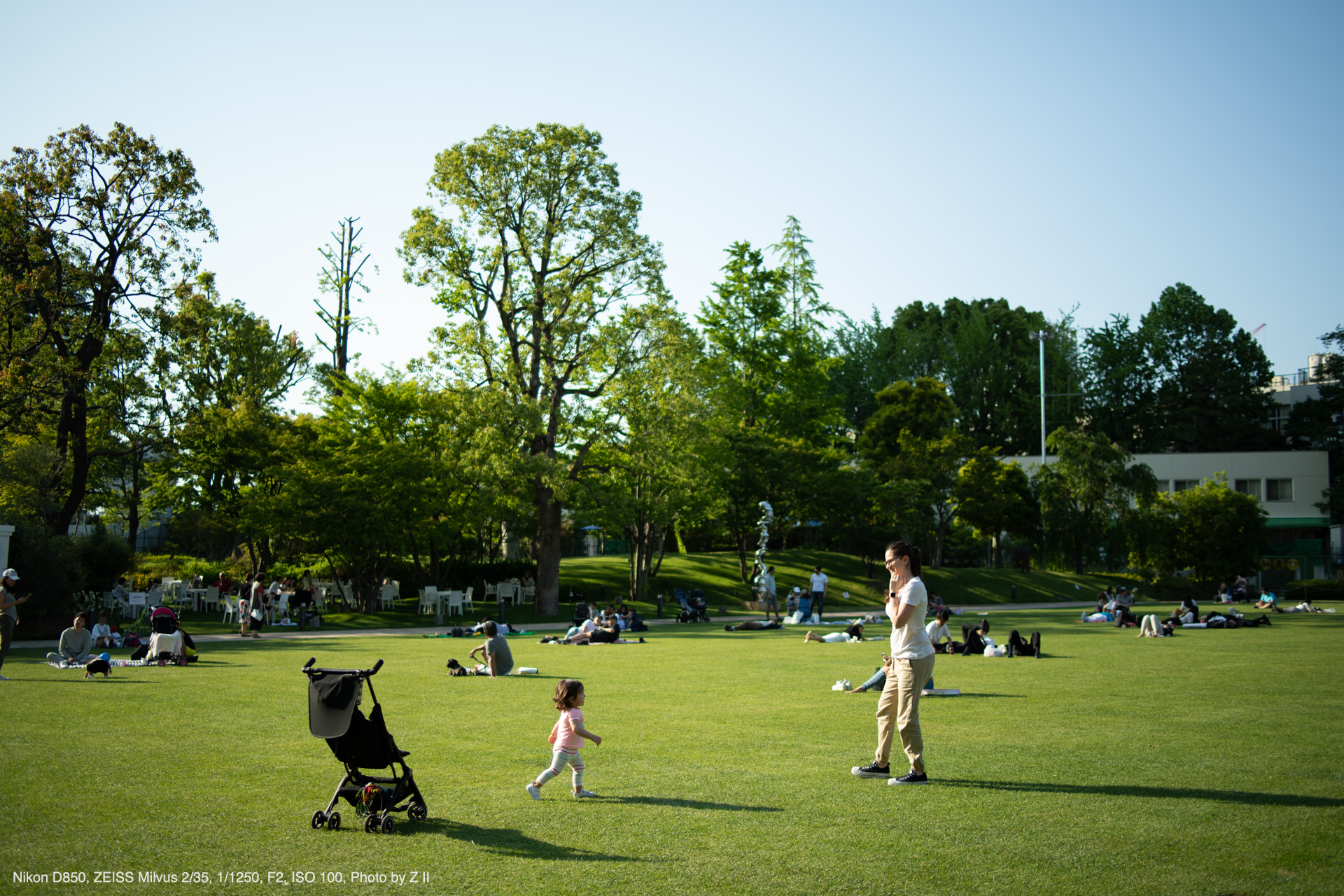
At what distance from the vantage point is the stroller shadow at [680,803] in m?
6.55

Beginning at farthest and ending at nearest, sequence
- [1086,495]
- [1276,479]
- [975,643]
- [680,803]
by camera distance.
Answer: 1. [1276,479]
2. [1086,495]
3. [975,643]
4. [680,803]

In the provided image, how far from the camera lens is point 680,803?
6.71 meters

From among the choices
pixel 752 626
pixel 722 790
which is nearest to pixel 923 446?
pixel 752 626

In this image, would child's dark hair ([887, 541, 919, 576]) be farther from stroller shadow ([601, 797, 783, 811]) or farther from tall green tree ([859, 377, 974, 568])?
tall green tree ([859, 377, 974, 568])

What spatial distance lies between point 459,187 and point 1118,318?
61.9 meters

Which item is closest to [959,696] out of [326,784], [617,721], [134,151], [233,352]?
[617,721]

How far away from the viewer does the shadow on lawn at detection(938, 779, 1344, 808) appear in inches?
261

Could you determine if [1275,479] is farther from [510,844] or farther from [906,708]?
[510,844]

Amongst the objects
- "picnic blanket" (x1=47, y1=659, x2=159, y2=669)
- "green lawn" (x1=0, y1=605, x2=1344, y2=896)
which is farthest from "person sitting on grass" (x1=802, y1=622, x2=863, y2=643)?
"picnic blanket" (x1=47, y1=659, x2=159, y2=669)

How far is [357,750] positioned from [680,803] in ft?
6.95

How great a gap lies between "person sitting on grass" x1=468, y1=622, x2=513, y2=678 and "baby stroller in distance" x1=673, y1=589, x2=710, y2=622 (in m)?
16.4

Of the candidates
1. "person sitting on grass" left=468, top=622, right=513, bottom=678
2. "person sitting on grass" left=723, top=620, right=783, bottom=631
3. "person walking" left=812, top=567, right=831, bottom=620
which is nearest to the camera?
"person sitting on grass" left=468, top=622, right=513, bottom=678

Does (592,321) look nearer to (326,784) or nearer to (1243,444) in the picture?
(326,784)

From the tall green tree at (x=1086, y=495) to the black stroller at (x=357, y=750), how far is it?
172 ft
